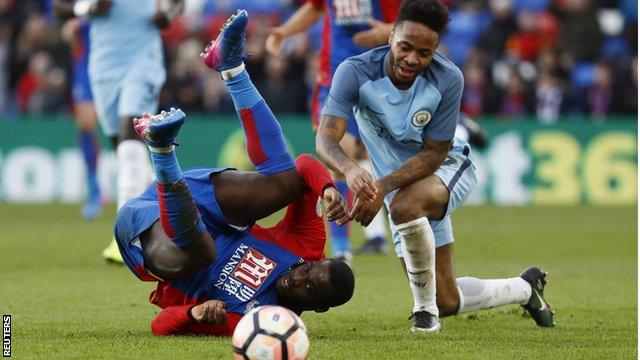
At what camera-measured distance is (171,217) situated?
637 centimetres

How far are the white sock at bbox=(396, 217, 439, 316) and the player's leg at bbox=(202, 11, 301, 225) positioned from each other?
663mm

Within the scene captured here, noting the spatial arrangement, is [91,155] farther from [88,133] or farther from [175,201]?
[175,201]

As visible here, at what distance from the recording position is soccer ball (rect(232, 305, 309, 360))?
213 inches

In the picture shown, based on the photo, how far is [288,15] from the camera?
2266cm

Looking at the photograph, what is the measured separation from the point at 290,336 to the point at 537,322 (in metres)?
2.30

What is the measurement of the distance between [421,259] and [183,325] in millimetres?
1288

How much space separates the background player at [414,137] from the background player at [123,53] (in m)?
4.07

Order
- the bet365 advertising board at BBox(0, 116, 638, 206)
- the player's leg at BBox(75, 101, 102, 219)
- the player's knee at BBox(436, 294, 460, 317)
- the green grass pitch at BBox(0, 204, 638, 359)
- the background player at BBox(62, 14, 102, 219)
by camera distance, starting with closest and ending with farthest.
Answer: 1. the green grass pitch at BBox(0, 204, 638, 359)
2. the player's knee at BBox(436, 294, 460, 317)
3. the background player at BBox(62, 14, 102, 219)
4. the player's leg at BBox(75, 101, 102, 219)
5. the bet365 advertising board at BBox(0, 116, 638, 206)

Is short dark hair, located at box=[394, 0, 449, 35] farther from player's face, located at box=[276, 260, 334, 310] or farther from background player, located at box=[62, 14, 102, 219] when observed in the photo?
background player, located at box=[62, 14, 102, 219]

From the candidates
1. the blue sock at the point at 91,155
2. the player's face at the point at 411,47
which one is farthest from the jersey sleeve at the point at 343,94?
the blue sock at the point at 91,155

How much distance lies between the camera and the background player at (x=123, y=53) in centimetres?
1091

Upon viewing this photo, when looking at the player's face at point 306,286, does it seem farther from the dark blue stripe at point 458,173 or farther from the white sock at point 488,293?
the white sock at point 488,293

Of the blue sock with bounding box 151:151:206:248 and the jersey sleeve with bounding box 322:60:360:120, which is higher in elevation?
the jersey sleeve with bounding box 322:60:360:120

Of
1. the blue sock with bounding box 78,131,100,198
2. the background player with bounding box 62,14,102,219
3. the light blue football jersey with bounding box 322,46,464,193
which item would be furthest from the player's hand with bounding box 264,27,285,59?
the blue sock with bounding box 78,131,100,198
